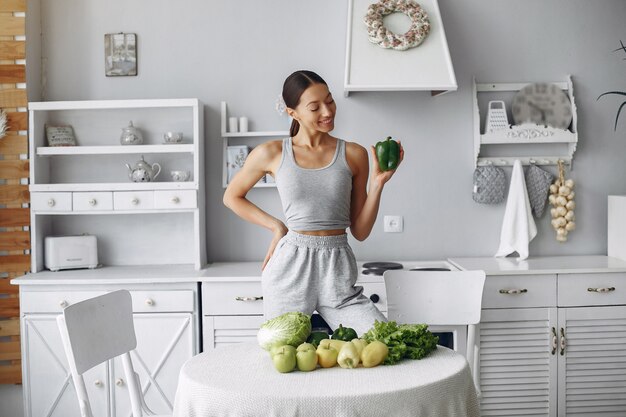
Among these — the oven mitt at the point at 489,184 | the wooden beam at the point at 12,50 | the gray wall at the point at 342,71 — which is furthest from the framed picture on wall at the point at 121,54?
the oven mitt at the point at 489,184

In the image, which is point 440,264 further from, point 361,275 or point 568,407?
point 568,407

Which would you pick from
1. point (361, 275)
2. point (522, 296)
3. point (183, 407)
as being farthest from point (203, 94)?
point (183, 407)

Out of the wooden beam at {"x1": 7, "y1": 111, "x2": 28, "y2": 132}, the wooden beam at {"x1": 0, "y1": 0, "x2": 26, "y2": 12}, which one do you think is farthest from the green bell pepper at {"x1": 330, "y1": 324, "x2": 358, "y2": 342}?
the wooden beam at {"x1": 0, "y1": 0, "x2": 26, "y2": 12}

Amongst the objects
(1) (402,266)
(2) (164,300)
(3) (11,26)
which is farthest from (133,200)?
(1) (402,266)

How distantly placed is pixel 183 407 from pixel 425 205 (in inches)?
96.2

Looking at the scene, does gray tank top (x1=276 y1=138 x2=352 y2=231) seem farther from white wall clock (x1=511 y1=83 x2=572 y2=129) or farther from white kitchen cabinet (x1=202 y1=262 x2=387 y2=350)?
white wall clock (x1=511 y1=83 x2=572 y2=129)

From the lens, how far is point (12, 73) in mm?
3725

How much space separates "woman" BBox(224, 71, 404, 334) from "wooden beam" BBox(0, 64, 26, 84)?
6.47ft

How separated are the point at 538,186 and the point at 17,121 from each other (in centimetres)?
291

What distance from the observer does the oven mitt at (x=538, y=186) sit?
3.91 meters

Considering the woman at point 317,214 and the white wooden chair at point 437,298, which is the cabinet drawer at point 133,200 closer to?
the woman at point 317,214

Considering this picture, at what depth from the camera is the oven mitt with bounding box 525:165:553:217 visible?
154 inches

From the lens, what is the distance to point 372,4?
365 cm

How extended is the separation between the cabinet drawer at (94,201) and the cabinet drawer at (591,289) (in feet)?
7.79
